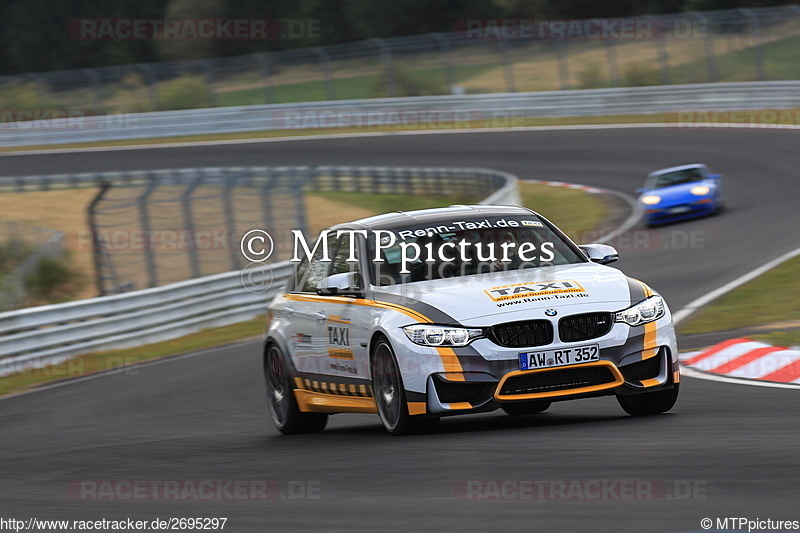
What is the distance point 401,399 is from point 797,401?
260 cm

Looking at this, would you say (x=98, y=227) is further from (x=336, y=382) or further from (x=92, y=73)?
(x=92, y=73)

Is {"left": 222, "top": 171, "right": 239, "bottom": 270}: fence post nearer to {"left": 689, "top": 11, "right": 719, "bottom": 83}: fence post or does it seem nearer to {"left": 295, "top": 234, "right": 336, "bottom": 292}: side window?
{"left": 295, "top": 234, "right": 336, "bottom": 292}: side window

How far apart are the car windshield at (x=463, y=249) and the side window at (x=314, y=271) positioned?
1.89 feet

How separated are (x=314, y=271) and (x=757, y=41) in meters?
31.8

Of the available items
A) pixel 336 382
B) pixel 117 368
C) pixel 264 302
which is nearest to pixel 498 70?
pixel 264 302

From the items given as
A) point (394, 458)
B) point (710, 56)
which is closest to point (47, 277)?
point (394, 458)

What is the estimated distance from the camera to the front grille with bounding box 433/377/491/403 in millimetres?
7660

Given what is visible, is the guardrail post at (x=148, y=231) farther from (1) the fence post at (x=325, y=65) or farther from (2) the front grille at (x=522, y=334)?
(1) the fence post at (x=325, y=65)

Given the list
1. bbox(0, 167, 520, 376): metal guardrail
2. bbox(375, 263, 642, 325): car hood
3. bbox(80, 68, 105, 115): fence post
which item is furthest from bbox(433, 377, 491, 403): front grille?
bbox(80, 68, 105, 115): fence post

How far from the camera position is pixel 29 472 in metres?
8.14

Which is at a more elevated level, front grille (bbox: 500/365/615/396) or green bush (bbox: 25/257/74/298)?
front grille (bbox: 500/365/615/396)

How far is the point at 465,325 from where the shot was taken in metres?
7.62

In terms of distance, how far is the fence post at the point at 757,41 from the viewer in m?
38.4

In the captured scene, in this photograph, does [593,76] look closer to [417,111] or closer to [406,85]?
[417,111]
